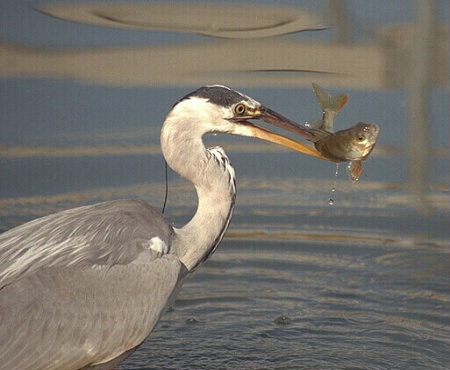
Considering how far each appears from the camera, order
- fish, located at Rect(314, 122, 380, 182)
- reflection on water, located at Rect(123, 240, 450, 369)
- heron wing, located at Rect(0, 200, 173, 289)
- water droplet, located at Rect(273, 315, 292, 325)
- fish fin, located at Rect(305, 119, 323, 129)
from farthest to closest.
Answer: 1. water droplet, located at Rect(273, 315, 292, 325)
2. reflection on water, located at Rect(123, 240, 450, 369)
3. fish fin, located at Rect(305, 119, 323, 129)
4. fish, located at Rect(314, 122, 380, 182)
5. heron wing, located at Rect(0, 200, 173, 289)

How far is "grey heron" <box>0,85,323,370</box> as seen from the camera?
19.1 feet

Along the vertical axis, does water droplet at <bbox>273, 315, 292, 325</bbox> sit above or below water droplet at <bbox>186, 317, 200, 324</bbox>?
above

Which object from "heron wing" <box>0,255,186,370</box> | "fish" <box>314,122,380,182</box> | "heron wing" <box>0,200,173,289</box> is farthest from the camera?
"fish" <box>314,122,380,182</box>

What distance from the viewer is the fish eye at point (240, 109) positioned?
639cm

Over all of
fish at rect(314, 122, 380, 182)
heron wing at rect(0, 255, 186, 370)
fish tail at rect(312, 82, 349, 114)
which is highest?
fish tail at rect(312, 82, 349, 114)

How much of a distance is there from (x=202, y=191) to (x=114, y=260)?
0.70m

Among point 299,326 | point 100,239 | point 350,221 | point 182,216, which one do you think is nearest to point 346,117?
point 350,221

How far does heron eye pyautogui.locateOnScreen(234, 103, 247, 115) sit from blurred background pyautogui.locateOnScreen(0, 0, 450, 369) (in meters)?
1.33

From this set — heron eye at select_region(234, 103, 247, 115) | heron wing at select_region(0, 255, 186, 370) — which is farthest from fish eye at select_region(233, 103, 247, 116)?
heron wing at select_region(0, 255, 186, 370)

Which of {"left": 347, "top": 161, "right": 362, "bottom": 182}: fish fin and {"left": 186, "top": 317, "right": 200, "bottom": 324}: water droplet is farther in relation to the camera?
{"left": 186, "top": 317, "right": 200, "bottom": 324}: water droplet

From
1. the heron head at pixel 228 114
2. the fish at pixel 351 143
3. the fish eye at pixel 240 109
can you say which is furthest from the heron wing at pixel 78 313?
the fish at pixel 351 143

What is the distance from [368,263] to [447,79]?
2246 millimetres

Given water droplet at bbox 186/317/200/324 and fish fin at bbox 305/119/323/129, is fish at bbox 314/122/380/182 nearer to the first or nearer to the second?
fish fin at bbox 305/119/323/129

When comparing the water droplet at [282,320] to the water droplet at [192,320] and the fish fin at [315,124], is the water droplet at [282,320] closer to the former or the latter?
the water droplet at [192,320]
